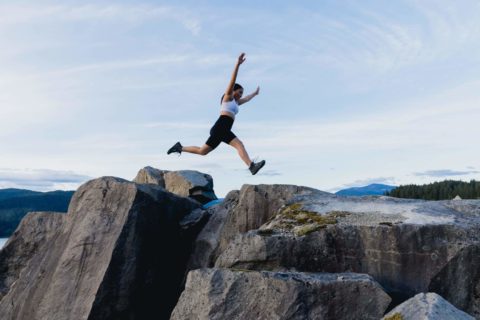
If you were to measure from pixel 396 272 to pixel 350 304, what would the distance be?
7.33ft

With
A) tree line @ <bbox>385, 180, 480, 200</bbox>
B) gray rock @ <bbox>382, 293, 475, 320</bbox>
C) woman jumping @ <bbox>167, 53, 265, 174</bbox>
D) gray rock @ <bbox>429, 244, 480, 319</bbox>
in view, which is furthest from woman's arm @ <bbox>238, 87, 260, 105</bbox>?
tree line @ <bbox>385, 180, 480, 200</bbox>

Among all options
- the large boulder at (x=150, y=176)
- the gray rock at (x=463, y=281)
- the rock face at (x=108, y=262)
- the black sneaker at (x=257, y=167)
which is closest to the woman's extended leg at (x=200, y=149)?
the black sneaker at (x=257, y=167)

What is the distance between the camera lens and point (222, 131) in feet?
56.8

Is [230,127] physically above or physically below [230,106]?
below

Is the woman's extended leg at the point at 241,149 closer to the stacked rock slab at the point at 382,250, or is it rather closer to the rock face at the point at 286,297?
the stacked rock slab at the point at 382,250

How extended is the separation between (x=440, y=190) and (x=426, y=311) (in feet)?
358

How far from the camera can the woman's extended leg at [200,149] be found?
18141mm

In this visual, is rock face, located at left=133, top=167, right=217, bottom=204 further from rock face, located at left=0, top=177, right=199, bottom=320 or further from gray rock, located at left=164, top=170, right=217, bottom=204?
rock face, located at left=0, top=177, right=199, bottom=320

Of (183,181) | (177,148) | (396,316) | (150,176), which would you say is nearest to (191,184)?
(183,181)

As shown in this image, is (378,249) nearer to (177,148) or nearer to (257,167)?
(257,167)

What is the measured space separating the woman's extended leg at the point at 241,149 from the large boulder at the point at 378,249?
5.00 metres

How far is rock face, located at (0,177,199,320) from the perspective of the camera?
1392 cm

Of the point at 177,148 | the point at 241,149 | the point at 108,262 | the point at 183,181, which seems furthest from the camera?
the point at 183,181

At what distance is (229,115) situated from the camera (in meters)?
17.1
